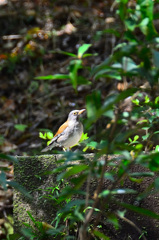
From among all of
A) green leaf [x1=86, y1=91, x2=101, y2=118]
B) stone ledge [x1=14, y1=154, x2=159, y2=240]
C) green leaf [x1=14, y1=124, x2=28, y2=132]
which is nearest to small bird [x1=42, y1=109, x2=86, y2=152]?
stone ledge [x1=14, y1=154, x2=159, y2=240]

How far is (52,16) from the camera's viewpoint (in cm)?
902

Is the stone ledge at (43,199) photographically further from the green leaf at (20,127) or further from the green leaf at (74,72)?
the green leaf at (20,127)

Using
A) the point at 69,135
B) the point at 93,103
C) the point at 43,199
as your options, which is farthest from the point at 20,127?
the point at 93,103

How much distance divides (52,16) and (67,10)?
15.2 inches

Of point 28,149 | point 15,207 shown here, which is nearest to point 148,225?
point 15,207

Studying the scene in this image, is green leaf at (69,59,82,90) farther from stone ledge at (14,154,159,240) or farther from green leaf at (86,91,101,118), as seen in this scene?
stone ledge at (14,154,159,240)

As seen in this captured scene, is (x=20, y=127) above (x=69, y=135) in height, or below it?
above

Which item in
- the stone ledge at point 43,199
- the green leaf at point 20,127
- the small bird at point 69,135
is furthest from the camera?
the green leaf at point 20,127

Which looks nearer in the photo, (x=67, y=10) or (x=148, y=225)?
(x=148, y=225)

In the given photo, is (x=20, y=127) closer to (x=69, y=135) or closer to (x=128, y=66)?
(x=69, y=135)

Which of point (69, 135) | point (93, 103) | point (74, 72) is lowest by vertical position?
point (69, 135)

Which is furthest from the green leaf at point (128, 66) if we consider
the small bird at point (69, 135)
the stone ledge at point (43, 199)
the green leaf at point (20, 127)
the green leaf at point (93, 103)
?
the green leaf at point (20, 127)

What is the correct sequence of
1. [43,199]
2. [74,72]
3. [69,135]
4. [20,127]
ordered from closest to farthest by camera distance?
[74,72] < [43,199] < [69,135] < [20,127]

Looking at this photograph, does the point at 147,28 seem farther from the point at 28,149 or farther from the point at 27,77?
the point at 27,77
